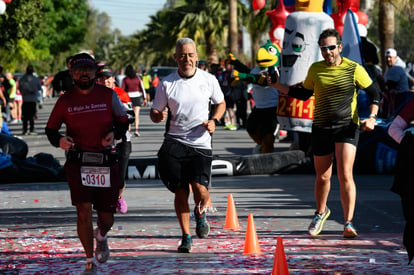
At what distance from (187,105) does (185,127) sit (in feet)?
0.66

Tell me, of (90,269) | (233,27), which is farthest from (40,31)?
(90,269)

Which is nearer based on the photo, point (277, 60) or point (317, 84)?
point (317, 84)

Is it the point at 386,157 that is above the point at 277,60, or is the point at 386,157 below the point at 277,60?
below

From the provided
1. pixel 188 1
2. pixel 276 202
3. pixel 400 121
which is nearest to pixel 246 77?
pixel 276 202

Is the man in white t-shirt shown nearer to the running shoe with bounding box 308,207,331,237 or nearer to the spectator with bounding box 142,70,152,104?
the running shoe with bounding box 308,207,331,237

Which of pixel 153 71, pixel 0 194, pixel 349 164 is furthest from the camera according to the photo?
pixel 153 71

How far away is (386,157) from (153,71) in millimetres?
36986

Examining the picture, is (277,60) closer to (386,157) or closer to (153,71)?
(386,157)

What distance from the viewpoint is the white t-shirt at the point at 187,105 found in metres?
8.09

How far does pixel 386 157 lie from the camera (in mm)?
14641

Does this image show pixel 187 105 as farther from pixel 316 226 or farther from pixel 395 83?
pixel 395 83

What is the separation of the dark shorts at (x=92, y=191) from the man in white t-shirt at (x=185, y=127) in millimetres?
982

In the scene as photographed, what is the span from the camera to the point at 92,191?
717cm

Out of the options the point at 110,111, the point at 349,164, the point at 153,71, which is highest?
the point at 110,111
